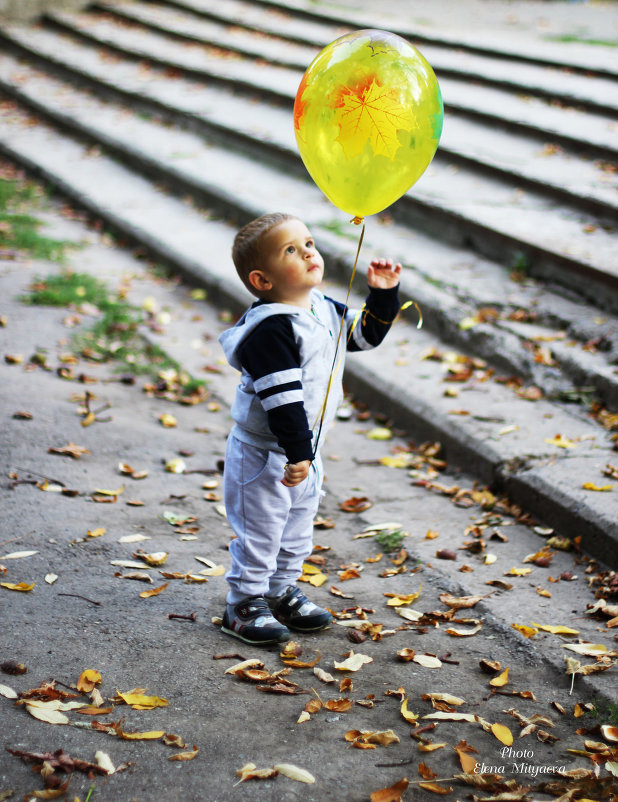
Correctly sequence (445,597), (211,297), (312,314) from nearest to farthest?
(312,314) → (445,597) → (211,297)

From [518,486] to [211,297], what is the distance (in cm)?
324

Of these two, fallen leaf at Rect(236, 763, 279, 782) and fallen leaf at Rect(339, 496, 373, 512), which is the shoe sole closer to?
fallen leaf at Rect(236, 763, 279, 782)

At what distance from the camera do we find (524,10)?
43.9ft

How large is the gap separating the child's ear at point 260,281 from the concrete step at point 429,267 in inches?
91.1

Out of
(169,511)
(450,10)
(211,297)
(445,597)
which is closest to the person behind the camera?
(445,597)

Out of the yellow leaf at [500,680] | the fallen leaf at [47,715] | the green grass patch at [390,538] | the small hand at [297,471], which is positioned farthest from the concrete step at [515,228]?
the fallen leaf at [47,715]

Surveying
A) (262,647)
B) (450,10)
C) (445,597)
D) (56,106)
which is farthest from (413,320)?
(450,10)

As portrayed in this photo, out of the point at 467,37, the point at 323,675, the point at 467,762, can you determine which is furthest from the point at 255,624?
the point at 467,37

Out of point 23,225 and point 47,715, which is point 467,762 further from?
point 23,225

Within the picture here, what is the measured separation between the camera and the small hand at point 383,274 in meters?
2.57

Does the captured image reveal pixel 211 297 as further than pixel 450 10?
No

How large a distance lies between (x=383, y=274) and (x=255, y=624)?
1.20m

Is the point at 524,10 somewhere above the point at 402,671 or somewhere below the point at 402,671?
above

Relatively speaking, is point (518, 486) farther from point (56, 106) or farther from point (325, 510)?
point (56, 106)
